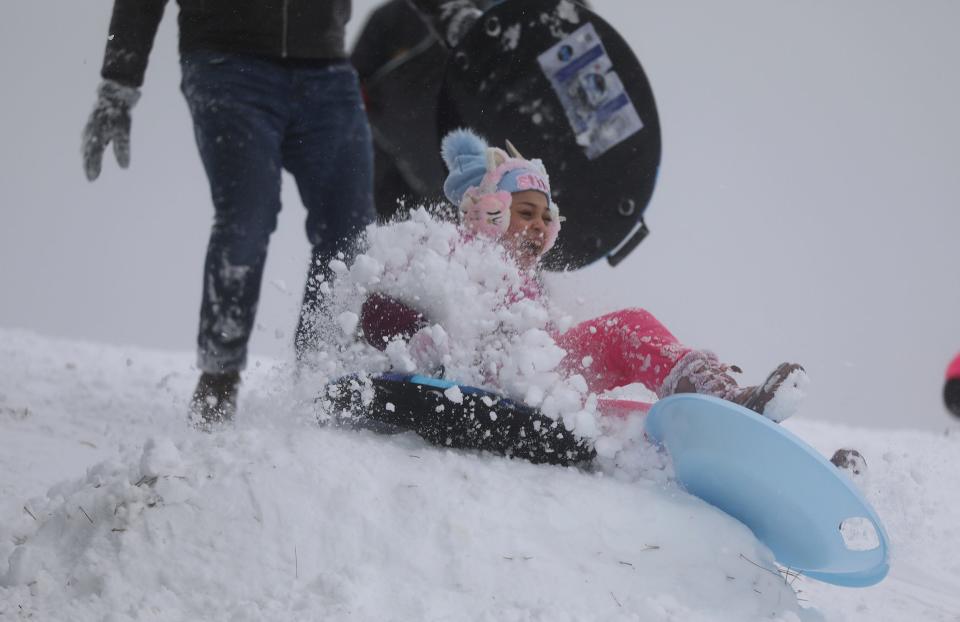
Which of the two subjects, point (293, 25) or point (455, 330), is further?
point (293, 25)

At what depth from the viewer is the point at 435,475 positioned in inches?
31.4

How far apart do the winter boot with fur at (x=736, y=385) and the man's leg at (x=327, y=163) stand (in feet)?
2.30

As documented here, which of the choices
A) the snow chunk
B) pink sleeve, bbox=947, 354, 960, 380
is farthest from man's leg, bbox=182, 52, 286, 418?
pink sleeve, bbox=947, 354, 960, 380

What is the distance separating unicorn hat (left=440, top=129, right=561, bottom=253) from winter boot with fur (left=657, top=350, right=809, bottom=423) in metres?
0.38

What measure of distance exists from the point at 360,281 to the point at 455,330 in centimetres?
15

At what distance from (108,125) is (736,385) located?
47.9 inches

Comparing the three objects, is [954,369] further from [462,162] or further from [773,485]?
[773,485]

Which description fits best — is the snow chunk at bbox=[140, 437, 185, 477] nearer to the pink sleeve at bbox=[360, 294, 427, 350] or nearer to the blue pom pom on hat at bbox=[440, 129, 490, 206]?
the pink sleeve at bbox=[360, 294, 427, 350]

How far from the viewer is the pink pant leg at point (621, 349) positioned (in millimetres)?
1022

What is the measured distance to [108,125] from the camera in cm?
143

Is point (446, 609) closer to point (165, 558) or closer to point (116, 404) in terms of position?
point (165, 558)

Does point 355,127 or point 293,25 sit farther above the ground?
point 293,25

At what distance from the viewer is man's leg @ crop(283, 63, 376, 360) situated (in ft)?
4.75

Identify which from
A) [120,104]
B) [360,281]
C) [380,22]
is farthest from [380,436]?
[380,22]
